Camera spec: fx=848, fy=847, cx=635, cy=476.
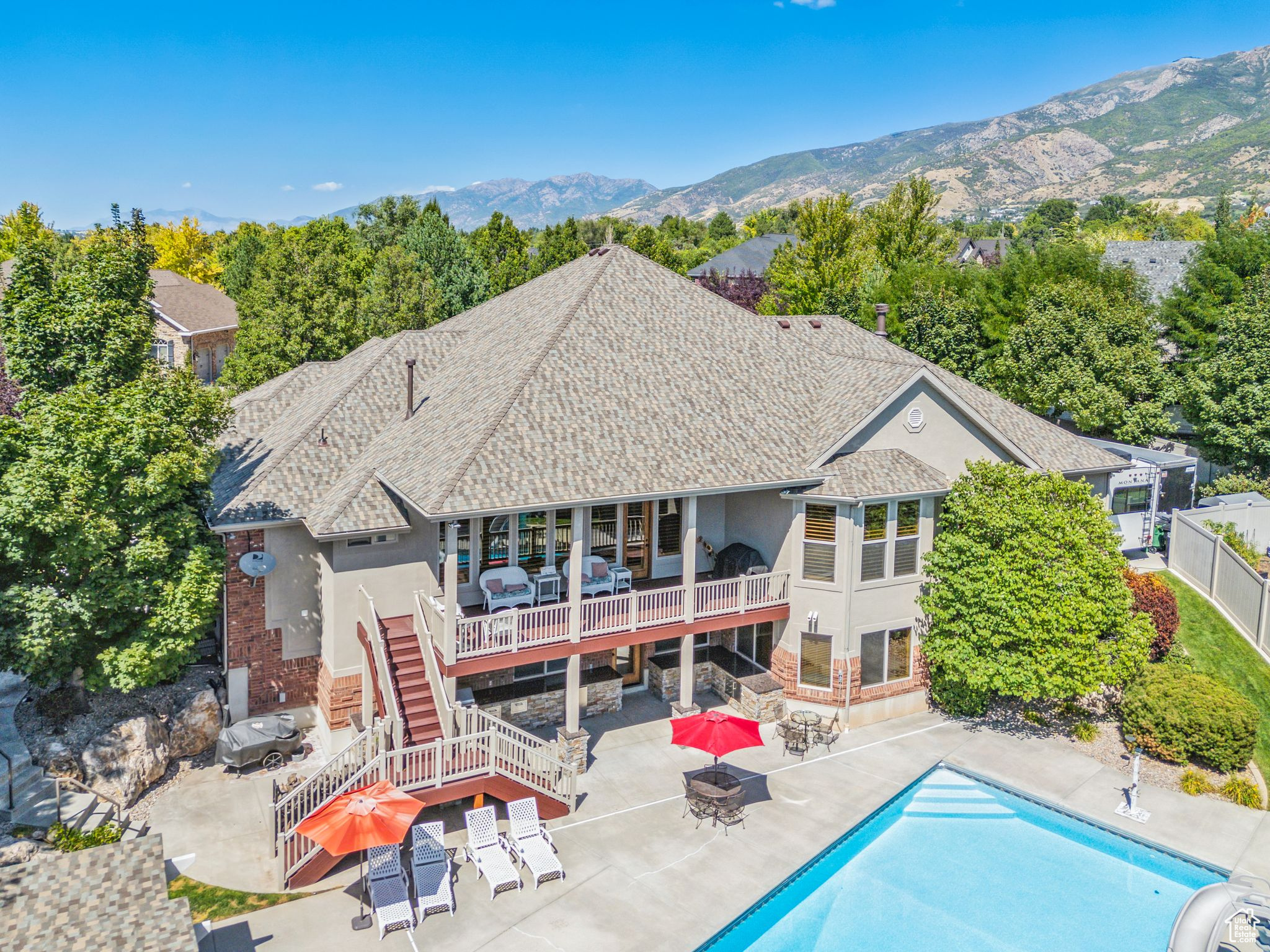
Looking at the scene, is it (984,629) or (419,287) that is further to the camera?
(419,287)

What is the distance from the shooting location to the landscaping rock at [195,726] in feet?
61.1

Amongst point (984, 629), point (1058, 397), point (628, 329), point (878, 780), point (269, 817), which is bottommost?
point (878, 780)

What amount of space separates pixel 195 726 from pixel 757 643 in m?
13.8

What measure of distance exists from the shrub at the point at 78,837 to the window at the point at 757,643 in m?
14.7

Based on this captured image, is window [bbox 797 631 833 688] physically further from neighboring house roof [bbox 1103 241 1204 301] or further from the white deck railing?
neighboring house roof [bbox 1103 241 1204 301]

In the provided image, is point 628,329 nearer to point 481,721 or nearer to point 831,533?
point 831,533

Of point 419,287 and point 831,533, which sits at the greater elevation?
point 419,287

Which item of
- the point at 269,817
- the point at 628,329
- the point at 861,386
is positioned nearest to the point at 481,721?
the point at 269,817

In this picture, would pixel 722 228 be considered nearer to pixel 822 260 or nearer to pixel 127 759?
pixel 822 260

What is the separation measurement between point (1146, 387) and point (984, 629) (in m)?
18.8

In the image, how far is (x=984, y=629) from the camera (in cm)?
2017

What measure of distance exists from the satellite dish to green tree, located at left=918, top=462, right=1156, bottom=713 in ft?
52.2

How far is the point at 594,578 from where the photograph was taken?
2086 cm

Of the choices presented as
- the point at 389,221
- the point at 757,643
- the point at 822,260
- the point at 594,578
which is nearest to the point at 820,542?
the point at 757,643
